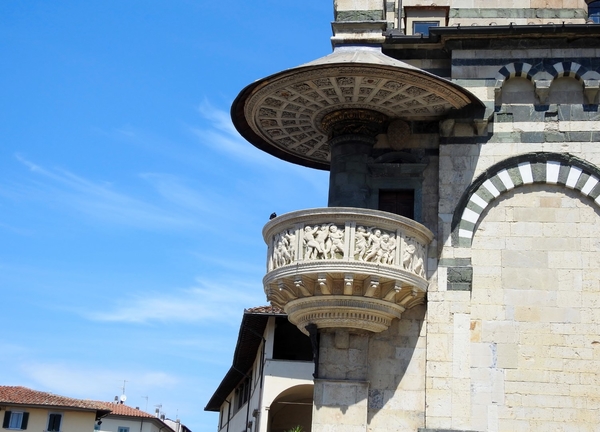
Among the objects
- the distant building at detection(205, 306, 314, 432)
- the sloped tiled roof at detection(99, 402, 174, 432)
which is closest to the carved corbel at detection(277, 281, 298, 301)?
the distant building at detection(205, 306, 314, 432)

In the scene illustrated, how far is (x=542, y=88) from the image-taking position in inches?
551

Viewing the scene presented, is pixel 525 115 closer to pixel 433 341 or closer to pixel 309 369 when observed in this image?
pixel 433 341

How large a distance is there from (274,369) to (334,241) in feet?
50.9

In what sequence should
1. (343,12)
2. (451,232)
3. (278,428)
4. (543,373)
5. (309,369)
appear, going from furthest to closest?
1. (278,428)
2. (309,369)
3. (343,12)
4. (451,232)
5. (543,373)

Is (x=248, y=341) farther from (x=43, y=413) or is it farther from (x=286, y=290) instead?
(x=43, y=413)

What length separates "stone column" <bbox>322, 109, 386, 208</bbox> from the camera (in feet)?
46.2

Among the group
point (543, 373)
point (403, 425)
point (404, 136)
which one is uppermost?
point (404, 136)

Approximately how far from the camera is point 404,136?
14398 mm

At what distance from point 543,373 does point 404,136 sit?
4205mm

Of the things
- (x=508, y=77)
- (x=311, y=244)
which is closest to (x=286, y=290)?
(x=311, y=244)

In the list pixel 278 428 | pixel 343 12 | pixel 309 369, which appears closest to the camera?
pixel 343 12

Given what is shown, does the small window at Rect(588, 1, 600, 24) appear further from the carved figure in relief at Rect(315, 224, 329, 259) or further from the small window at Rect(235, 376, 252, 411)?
the small window at Rect(235, 376, 252, 411)

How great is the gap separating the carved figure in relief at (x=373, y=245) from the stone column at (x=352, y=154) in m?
1.25

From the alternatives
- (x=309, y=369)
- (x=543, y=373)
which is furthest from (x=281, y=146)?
(x=309, y=369)
